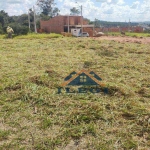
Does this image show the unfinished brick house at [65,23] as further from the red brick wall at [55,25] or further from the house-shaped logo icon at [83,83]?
the house-shaped logo icon at [83,83]

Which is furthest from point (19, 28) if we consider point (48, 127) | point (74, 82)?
point (48, 127)

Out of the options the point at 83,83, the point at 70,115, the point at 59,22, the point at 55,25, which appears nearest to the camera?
the point at 70,115

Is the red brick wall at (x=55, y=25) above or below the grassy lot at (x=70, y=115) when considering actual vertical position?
above

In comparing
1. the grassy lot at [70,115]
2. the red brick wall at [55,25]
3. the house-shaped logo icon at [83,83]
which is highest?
the red brick wall at [55,25]

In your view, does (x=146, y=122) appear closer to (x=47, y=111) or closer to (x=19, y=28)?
(x=47, y=111)

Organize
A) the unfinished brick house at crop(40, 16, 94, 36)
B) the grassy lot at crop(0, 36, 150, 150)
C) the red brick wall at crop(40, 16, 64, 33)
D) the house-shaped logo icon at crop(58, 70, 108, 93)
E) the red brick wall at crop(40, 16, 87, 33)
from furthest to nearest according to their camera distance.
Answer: the red brick wall at crop(40, 16, 64, 33), the red brick wall at crop(40, 16, 87, 33), the unfinished brick house at crop(40, 16, 94, 36), the house-shaped logo icon at crop(58, 70, 108, 93), the grassy lot at crop(0, 36, 150, 150)

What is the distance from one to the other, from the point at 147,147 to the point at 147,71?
8.66 feet

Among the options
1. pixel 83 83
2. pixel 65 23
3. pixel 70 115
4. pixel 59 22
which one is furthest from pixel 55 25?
pixel 70 115

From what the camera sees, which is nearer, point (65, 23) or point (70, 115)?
point (70, 115)

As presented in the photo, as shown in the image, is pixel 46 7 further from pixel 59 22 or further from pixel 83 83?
pixel 83 83

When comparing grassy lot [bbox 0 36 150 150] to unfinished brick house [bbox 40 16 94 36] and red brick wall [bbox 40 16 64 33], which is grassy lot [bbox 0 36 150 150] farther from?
red brick wall [bbox 40 16 64 33]

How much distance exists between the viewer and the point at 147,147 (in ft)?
5.63

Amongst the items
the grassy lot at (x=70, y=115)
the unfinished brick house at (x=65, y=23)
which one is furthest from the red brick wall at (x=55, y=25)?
the grassy lot at (x=70, y=115)

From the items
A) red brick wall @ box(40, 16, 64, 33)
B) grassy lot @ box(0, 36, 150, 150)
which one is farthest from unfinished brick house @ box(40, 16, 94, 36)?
grassy lot @ box(0, 36, 150, 150)
